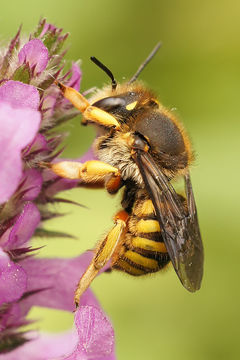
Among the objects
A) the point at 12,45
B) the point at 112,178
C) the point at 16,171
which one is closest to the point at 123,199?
the point at 112,178

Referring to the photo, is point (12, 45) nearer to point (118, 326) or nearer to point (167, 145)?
point (167, 145)

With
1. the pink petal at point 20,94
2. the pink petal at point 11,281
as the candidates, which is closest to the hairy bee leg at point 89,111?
the pink petal at point 20,94

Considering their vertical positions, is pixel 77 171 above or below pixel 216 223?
above

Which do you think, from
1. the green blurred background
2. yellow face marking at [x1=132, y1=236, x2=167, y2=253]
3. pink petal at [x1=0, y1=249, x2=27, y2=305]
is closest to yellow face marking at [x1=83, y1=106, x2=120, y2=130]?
yellow face marking at [x1=132, y1=236, x2=167, y2=253]

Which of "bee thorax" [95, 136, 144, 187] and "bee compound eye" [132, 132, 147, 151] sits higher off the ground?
"bee compound eye" [132, 132, 147, 151]

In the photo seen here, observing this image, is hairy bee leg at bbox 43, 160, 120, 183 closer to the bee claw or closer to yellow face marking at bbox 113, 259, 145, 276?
the bee claw

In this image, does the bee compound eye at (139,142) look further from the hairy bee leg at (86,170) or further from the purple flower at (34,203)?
the purple flower at (34,203)
